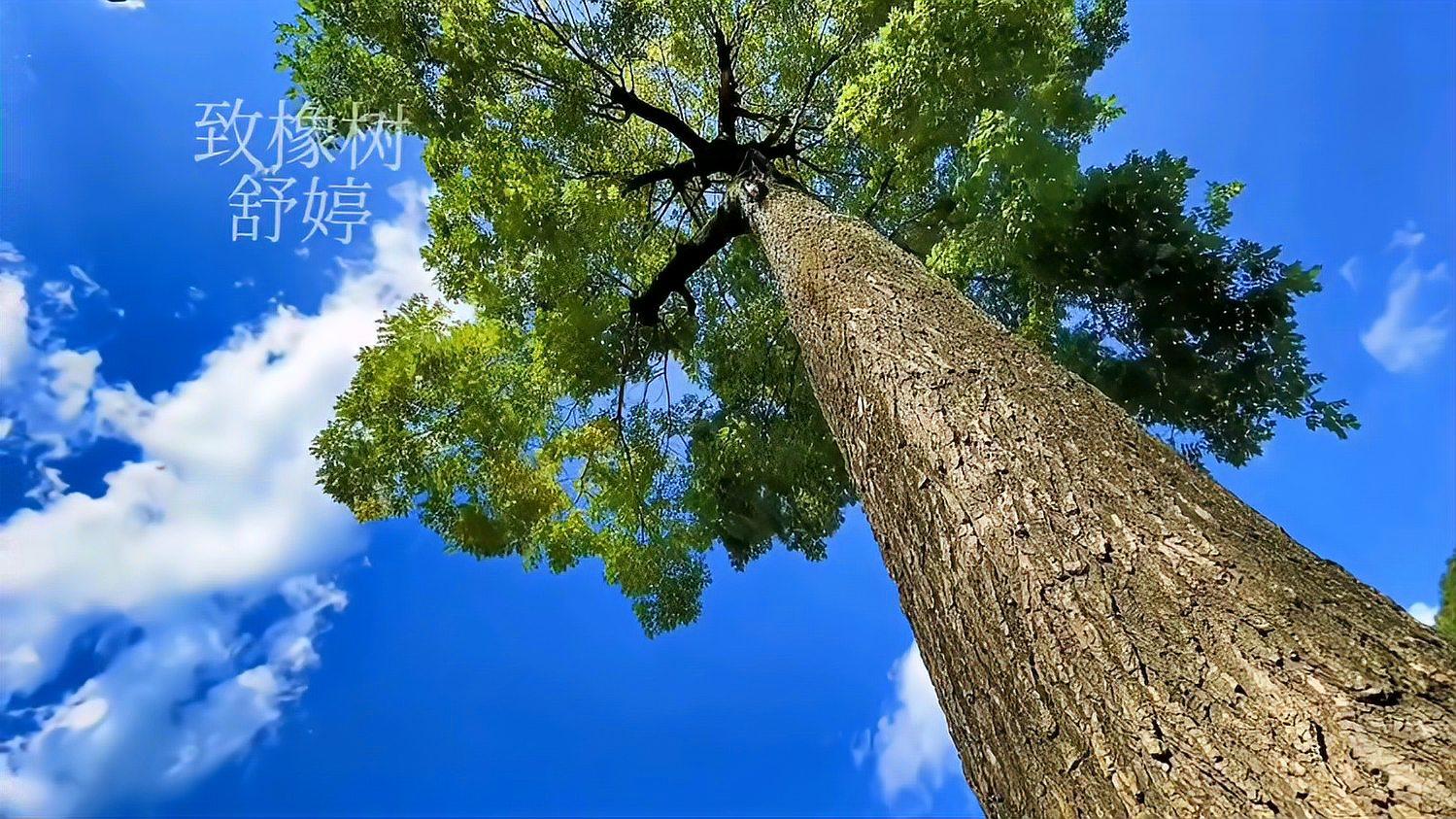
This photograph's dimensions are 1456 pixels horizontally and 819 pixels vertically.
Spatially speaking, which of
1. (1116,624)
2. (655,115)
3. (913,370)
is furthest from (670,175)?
(1116,624)

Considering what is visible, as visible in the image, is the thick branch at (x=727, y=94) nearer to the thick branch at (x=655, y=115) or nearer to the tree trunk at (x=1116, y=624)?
the thick branch at (x=655, y=115)

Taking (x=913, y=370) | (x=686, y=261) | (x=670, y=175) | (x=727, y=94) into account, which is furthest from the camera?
(x=670, y=175)

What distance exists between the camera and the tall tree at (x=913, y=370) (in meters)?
1.19

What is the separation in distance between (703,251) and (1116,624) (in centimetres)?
573

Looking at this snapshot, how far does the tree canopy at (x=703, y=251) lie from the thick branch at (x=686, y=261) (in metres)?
0.02

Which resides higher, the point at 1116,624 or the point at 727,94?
the point at 727,94

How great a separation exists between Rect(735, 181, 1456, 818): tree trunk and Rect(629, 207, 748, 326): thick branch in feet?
14.0

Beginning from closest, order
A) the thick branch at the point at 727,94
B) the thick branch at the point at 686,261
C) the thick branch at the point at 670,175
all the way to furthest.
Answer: the thick branch at the point at 686,261 < the thick branch at the point at 727,94 < the thick branch at the point at 670,175

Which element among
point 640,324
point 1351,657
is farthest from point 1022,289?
point 1351,657

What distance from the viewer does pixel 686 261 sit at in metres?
6.81

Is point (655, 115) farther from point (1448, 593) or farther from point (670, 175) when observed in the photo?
point (1448, 593)

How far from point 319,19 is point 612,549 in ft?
16.2

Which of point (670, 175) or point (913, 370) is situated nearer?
point (913, 370)

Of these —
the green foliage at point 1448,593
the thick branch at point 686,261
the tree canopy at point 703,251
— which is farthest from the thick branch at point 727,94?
the green foliage at point 1448,593
